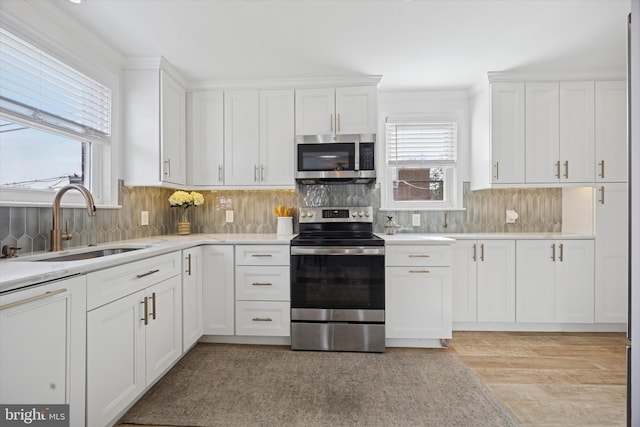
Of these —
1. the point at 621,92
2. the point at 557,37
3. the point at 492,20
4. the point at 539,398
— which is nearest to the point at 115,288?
the point at 539,398

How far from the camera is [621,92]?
10.2 feet

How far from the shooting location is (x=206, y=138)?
3.28 metres

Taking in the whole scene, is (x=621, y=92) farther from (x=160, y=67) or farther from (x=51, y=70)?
(x=51, y=70)

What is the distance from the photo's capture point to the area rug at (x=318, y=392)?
1.84 metres

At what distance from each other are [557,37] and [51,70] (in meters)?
3.50

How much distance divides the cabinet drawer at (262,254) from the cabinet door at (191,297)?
34cm

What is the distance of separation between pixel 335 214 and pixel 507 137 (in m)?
1.79

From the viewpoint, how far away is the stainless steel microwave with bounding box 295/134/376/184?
3.10m

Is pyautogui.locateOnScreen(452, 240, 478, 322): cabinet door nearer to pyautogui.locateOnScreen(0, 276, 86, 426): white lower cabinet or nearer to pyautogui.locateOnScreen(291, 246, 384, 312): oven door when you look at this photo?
pyautogui.locateOnScreen(291, 246, 384, 312): oven door

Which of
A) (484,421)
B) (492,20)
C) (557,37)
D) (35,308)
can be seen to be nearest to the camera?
(35,308)

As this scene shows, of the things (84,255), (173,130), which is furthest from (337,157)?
(84,255)

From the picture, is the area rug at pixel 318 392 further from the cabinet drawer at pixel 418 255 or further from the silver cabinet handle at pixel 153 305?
the cabinet drawer at pixel 418 255

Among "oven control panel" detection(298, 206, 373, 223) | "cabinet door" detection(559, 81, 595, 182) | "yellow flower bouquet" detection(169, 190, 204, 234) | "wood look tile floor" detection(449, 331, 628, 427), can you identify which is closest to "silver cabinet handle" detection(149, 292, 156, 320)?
"yellow flower bouquet" detection(169, 190, 204, 234)

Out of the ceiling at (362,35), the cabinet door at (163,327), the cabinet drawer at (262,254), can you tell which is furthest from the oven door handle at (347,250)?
the ceiling at (362,35)
